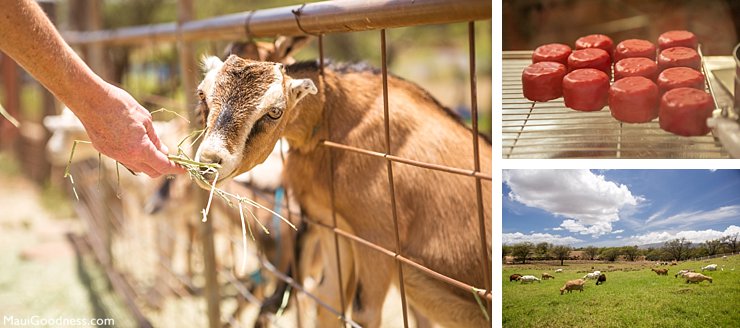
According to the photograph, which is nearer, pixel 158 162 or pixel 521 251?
pixel 521 251

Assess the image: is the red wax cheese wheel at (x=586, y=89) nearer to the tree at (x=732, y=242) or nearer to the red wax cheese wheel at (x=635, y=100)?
the red wax cheese wheel at (x=635, y=100)

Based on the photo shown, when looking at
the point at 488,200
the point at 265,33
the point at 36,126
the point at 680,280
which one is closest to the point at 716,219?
the point at 680,280

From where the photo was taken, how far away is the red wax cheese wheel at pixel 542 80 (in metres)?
1.37

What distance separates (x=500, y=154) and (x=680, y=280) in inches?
14.9

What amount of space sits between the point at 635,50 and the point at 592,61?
0.08 meters

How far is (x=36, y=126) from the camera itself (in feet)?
33.9

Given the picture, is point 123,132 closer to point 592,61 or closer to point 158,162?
point 158,162

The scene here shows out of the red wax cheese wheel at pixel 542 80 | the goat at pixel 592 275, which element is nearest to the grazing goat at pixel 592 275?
the goat at pixel 592 275

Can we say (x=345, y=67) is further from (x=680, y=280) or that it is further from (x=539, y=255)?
(x=680, y=280)

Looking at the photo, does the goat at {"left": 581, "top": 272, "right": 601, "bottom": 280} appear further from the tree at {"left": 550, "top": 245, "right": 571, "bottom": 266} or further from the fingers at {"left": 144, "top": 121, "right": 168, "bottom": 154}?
the fingers at {"left": 144, "top": 121, "right": 168, "bottom": 154}

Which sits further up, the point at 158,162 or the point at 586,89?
the point at 586,89

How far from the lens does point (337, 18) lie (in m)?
1.67

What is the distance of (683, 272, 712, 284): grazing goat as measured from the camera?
48.7 inches

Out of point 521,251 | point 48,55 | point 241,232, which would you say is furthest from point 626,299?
point 241,232
